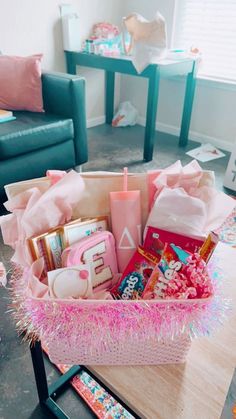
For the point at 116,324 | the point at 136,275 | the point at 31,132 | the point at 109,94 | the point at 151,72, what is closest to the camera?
the point at 116,324

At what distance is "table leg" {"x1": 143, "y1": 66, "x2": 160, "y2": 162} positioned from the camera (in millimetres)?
2144

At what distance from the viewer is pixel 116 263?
0.71m

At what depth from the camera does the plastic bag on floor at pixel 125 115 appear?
3141 mm

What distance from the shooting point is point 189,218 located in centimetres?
63

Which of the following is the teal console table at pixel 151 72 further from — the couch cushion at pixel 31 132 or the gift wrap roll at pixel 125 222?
the gift wrap roll at pixel 125 222

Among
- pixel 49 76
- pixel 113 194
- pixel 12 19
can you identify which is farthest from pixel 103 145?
pixel 113 194

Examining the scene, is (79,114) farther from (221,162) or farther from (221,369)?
(221,369)

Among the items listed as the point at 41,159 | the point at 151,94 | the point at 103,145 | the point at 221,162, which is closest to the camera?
the point at 41,159

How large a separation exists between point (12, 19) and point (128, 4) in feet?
3.92

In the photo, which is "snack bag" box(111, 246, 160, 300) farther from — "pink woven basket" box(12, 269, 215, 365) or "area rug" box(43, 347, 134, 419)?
"area rug" box(43, 347, 134, 419)

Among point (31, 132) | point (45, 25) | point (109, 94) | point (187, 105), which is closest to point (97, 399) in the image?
point (31, 132)

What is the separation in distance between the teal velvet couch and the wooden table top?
1360 mm

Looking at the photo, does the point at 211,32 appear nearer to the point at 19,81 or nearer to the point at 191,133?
the point at 191,133

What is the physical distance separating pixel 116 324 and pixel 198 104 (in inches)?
102
